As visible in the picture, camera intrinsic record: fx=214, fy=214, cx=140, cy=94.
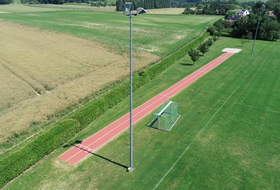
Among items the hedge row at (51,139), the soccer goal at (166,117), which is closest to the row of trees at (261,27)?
the soccer goal at (166,117)

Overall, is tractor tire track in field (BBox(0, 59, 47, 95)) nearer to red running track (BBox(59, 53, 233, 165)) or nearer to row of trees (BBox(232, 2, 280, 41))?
red running track (BBox(59, 53, 233, 165))

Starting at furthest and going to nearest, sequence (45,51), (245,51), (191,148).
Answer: (245,51), (45,51), (191,148)

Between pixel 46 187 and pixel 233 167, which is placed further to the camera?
pixel 233 167

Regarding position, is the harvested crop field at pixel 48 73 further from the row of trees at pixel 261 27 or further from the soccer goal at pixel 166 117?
the row of trees at pixel 261 27

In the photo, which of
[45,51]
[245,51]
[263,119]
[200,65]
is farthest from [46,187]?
[245,51]

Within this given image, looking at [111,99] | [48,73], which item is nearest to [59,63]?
[48,73]

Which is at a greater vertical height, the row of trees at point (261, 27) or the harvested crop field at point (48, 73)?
the row of trees at point (261, 27)

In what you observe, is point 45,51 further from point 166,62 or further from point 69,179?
point 69,179
